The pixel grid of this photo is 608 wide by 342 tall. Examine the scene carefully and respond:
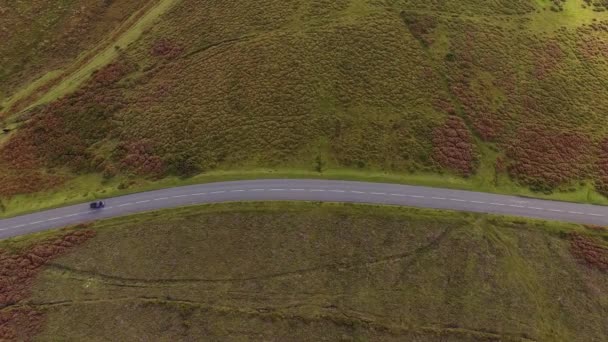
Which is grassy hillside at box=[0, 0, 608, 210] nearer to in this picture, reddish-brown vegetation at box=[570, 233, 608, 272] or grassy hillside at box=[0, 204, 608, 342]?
reddish-brown vegetation at box=[570, 233, 608, 272]

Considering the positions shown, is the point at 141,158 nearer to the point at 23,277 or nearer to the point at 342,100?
the point at 23,277

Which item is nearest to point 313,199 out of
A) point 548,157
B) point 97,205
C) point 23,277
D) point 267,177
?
point 267,177

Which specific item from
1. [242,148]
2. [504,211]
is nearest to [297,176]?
[242,148]

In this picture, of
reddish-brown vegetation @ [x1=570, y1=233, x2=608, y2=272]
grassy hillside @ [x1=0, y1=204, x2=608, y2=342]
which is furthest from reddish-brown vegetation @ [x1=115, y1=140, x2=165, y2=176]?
reddish-brown vegetation @ [x1=570, y1=233, x2=608, y2=272]

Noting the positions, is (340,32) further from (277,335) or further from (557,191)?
(277,335)

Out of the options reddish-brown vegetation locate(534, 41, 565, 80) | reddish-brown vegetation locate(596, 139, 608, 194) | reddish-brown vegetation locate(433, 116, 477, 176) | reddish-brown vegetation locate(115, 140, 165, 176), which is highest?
reddish-brown vegetation locate(534, 41, 565, 80)
